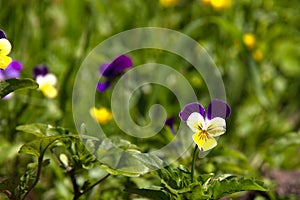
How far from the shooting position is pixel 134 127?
1.99 metres

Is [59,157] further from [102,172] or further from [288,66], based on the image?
[288,66]

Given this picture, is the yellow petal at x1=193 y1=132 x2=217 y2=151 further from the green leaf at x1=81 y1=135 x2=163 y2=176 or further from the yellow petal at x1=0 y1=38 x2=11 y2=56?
the yellow petal at x1=0 y1=38 x2=11 y2=56

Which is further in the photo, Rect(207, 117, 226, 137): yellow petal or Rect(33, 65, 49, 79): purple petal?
Rect(33, 65, 49, 79): purple petal

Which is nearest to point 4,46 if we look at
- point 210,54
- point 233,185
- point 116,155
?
point 116,155

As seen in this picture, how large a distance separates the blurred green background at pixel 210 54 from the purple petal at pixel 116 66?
0.16 m

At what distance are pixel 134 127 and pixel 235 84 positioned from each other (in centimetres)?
66

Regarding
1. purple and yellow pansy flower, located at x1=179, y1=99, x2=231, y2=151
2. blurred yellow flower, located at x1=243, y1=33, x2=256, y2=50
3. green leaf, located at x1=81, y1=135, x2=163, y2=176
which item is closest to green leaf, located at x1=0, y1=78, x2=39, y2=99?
green leaf, located at x1=81, y1=135, x2=163, y2=176

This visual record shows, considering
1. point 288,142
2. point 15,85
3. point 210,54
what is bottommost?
point 15,85

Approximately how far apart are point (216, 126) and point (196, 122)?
0.04 m

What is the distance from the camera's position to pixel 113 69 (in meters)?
1.90

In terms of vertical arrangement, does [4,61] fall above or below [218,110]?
above

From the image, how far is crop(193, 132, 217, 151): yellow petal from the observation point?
119cm

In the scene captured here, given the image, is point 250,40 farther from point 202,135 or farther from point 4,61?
point 4,61

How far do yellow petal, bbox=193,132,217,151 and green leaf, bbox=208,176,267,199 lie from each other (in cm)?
7
